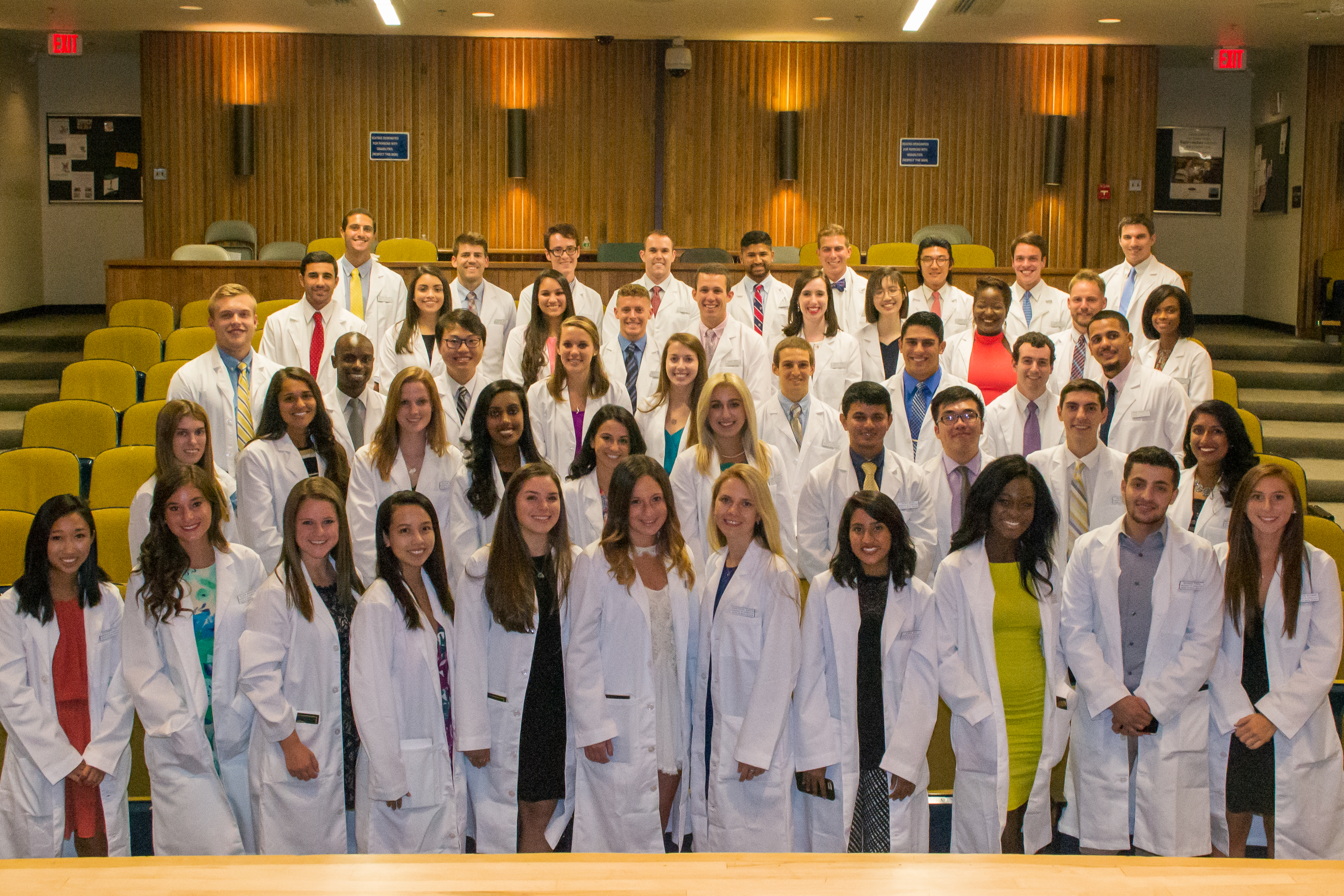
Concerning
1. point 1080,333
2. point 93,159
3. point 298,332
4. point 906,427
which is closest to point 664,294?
point 298,332

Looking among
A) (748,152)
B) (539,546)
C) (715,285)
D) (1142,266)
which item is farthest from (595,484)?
(748,152)

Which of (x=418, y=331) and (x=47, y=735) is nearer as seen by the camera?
(x=47, y=735)

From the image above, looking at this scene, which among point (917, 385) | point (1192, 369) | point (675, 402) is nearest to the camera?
point (675, 402)

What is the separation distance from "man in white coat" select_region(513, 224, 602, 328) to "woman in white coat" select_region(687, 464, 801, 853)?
3053 mm

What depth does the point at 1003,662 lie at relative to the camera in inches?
123

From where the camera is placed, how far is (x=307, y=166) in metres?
10.6

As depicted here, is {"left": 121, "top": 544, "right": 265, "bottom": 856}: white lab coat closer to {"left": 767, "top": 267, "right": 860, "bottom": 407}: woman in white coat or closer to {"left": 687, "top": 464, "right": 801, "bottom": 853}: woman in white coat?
{"left": 687, "top": 464, "right": 801, "bottom": 853}: woman in white coat

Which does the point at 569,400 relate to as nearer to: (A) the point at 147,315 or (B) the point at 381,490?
(B) the point at 381,490

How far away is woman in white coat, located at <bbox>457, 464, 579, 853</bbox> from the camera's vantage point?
3137mm

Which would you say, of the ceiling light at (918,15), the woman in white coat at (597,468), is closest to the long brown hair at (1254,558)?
the woman in white coat at (597,468)

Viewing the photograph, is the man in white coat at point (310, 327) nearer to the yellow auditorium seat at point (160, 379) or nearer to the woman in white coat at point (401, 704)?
the yellow auditorium seat at point (160, 379)

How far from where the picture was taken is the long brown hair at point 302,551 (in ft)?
10.1

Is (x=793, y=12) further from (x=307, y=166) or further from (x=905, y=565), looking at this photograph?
(x=905, y=565)

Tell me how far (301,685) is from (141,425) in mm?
2816
